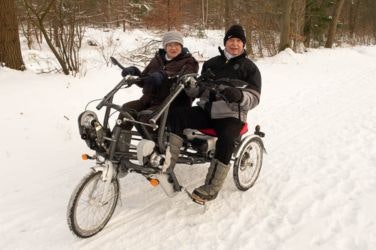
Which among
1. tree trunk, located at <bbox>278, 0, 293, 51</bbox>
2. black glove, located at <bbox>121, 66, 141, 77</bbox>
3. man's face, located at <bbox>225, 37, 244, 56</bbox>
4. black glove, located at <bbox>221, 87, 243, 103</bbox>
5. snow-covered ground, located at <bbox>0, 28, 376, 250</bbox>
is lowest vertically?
snow-covered ground, located at <bbox>0, 28, 376, 250</bbox>

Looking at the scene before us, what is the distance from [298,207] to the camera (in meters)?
3.88

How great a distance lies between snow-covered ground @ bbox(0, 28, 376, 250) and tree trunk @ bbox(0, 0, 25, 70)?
0.72m

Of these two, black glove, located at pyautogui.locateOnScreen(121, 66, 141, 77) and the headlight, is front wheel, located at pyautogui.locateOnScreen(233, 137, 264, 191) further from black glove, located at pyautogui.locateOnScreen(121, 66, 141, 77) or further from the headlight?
the headlight

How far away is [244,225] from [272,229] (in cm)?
26

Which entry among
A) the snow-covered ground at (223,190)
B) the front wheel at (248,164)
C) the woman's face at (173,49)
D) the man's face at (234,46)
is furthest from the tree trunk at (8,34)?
the front wheel at (248,164)

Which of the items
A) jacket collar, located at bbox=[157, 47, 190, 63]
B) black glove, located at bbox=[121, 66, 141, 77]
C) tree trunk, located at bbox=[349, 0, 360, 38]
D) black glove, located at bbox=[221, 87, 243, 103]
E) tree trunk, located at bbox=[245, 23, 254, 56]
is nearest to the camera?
black glove, located at bbox=[221, 87, 243, 103]

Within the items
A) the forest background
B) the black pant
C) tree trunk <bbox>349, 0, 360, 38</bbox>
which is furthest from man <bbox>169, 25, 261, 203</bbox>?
tree trunk <bbox>349, 0, 360, 38</bbox>

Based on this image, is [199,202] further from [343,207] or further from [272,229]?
[343,207]

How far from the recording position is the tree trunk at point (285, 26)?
14586 millimetres

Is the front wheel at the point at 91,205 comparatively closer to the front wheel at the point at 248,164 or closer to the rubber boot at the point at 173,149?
the rubber boot at the point at 173,149

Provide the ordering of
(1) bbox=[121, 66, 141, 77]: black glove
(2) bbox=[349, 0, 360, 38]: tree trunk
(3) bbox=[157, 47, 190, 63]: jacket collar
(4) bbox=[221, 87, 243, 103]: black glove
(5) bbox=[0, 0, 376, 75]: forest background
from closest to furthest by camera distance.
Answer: (4) bbox=[221, 87, 243, 103]: black glove, (1) bbox=[121, 66, 141, 77]: black glove, (3) bbox=[157, 47, 190, 63]: jacket collar, (5) bbox=[0, 0, 376, 75]: forest background, (2) bbox=[349, 0, 360, 38]: tree trunk

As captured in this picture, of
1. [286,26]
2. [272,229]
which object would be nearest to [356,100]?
[272,229]

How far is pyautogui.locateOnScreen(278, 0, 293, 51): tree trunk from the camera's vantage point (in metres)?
14.6

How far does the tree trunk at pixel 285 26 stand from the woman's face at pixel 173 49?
11358mm
